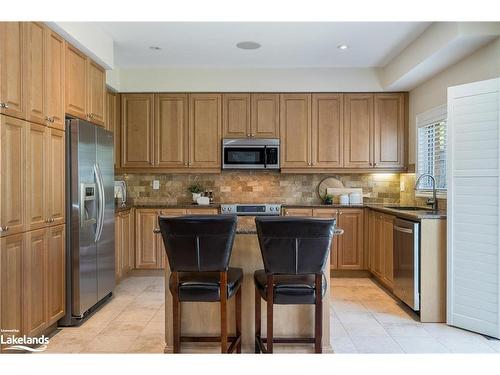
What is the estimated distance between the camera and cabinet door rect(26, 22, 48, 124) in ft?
8.64

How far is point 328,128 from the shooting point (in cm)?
502

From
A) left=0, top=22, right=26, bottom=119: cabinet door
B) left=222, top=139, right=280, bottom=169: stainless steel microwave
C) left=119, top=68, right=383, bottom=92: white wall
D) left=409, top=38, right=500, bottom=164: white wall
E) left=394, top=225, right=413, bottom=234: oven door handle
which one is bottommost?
left=394, top=225, right=413, bottom=234: oven door handle

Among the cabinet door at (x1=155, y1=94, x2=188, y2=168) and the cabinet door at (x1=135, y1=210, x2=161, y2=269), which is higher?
the cabinet door at (x1=155, y1=94, x2=188, y2=168)

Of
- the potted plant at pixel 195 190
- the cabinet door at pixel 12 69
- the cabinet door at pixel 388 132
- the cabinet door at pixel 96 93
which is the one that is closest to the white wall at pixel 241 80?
the cabinet door at pixel 388 132

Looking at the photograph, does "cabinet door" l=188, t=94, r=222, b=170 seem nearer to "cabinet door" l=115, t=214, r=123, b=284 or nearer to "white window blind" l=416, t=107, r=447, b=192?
"cabinet door" l=115, t=214, r=123, b=284

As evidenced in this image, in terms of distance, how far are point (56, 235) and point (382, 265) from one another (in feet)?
10.9

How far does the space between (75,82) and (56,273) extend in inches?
64.0

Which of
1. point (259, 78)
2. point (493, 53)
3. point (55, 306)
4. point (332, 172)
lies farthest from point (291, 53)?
point (55, 306)

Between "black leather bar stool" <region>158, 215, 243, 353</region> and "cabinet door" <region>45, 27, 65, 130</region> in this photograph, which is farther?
"cabinet door" <region>45, 27, 65, 130</region>

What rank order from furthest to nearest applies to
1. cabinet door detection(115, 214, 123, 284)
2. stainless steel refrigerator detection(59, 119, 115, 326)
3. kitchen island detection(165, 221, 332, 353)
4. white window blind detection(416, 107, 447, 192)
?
cabinet door detection(115, 214, 123, 284) < white window blind detection(416, 107, 447, 192) < stainless steel refrigerator detection(59, 119, 115, 326) < kitchen island detection(165, 221, 332, 353)

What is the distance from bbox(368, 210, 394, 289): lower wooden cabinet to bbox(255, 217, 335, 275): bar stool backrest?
2.11m

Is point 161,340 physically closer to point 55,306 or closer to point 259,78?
point 55,306

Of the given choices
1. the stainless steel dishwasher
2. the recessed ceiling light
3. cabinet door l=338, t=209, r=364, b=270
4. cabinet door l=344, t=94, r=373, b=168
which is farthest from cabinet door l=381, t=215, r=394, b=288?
the recessed ceiling light
